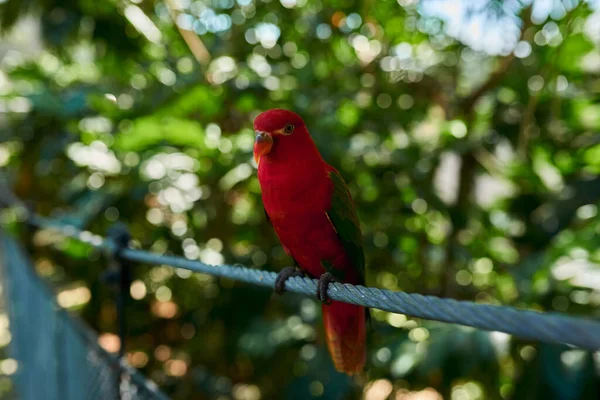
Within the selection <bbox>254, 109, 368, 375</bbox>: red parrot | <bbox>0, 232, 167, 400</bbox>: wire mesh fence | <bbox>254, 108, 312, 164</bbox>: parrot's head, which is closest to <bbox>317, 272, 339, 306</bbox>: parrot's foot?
<bbox>254, 109, 368, 375</bbox>: red parrot

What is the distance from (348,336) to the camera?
4.10ft

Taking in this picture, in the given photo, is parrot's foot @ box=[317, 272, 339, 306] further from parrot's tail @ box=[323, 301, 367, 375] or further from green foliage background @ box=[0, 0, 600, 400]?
green foliage background @ box=[0, 0, 600, 400]

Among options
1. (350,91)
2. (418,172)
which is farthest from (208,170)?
(418,172)

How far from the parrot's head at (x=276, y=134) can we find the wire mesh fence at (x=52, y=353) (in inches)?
21.1

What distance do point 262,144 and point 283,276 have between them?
0.30 metres

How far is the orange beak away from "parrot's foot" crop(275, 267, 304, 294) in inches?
9.9

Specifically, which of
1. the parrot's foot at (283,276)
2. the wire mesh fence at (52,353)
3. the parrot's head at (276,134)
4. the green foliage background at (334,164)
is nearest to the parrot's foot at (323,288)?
the parrot's foot at (283,276)

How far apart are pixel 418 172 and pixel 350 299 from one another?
1.14 m

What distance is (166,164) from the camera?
6.19ft

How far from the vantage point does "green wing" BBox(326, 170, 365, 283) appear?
108 cm

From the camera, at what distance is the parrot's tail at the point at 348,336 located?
123cm

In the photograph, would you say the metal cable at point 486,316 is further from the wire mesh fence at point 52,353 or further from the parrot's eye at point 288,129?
the wire mesh fence at point 52,353

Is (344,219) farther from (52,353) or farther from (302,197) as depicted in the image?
(52,353)

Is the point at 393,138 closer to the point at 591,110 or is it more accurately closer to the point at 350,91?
the point at 350,91
